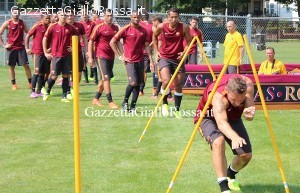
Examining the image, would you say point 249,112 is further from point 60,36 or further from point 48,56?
point 48,56

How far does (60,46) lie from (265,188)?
8378 mm

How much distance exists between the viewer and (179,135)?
38.3 feet

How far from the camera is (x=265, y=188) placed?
8258 mm

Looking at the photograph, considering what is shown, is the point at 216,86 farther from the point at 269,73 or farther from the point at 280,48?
the point at 280,48

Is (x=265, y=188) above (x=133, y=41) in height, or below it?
below

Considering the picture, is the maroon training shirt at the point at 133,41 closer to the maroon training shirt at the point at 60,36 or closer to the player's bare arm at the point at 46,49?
the maroon training shirt at the point at 60,36

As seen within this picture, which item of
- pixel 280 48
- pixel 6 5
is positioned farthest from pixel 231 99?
pixel 6 5

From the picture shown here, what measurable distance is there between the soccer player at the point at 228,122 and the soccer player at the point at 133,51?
5.80m

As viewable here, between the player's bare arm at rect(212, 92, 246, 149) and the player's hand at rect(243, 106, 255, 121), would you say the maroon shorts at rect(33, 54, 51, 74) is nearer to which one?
the player's bare arm at rect(212, 92, 246, 149)

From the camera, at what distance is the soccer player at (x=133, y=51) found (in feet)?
45.9

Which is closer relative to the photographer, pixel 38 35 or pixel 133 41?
pixel 133 41

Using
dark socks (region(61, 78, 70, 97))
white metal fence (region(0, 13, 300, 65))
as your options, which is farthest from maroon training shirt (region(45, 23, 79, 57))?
white metal fence (region(0, 13, 300, 65))

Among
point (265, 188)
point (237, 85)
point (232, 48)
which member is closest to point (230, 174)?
point (265, 188)

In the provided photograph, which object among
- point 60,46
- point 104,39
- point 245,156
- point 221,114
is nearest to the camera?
point 221,114
